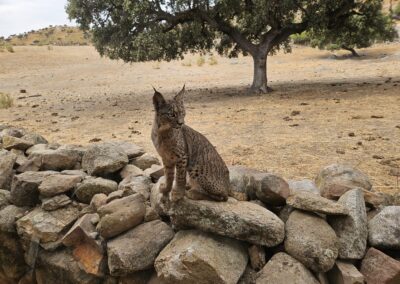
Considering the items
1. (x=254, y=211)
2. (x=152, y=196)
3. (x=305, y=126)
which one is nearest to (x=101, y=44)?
(x=305, y=126)

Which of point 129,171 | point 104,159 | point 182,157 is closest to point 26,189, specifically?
point 104,159

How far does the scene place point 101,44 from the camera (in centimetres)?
1888

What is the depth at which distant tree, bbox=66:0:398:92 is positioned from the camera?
1723 centimetres

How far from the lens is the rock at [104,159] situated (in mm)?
6441

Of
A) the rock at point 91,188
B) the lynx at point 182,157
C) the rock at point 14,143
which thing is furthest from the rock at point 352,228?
the rock at point 14,143

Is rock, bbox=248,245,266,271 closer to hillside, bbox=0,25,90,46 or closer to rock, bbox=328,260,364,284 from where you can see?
rock, bbox=328,260,364,284

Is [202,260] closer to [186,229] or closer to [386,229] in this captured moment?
[186,229]

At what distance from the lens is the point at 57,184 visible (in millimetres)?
6027

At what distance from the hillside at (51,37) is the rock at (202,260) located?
66.2 metres

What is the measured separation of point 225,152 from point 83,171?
3159 mm

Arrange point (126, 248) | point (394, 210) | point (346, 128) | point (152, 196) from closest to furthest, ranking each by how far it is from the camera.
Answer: point (394, 210), point (126, 248), point (152, 196), point (346, 128)

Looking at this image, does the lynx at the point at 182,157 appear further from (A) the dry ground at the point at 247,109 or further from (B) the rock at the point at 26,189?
(A) the dry ground at the point at 247,109

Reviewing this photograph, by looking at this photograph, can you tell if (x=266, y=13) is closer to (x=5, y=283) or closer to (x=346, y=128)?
(x=346, y=128)

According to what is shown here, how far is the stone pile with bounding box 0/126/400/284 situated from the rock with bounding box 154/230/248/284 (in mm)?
11
